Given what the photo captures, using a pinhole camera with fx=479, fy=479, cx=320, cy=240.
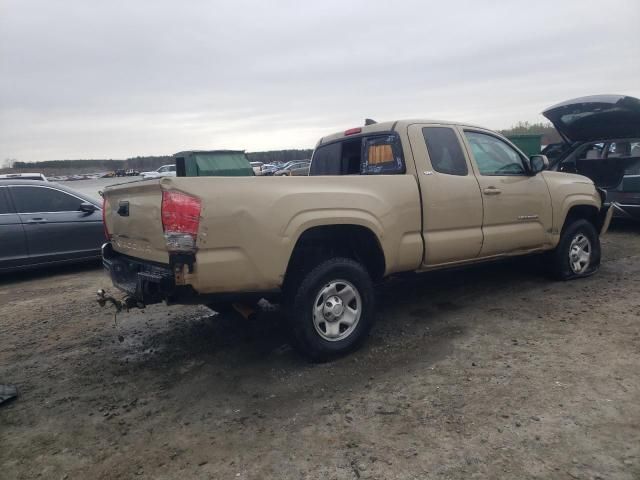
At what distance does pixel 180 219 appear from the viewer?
310 centimetres

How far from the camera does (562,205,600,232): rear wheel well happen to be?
5.70 m

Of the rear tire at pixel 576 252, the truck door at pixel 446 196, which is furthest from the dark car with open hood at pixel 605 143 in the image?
the truck door at pixel 446 196

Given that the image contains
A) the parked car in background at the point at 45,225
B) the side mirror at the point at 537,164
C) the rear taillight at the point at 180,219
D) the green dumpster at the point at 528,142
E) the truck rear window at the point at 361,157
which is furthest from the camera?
the green dumpster at the point at 528,142

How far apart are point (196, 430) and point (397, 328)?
2170 mm

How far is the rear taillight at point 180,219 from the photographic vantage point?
3.09 m

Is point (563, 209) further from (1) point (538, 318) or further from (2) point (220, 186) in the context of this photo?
(2) point (220, 186)

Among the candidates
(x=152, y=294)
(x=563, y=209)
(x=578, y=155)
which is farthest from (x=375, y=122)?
(x=578, y=155)

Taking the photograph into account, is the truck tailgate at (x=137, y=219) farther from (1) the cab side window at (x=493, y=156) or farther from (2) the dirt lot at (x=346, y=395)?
(1) the cab side window at (x=493, y=156)

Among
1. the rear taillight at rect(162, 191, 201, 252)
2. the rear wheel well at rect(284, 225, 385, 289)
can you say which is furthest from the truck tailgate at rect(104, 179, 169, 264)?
the rear wheel well at rect(284, 225, 385, 289)

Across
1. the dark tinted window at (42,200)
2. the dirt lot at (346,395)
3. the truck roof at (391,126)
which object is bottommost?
the dirt lot at (346,395)

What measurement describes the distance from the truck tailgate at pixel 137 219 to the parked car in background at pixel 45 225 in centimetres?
391

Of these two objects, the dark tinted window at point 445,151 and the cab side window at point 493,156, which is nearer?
the dark tinted window at point 445,151

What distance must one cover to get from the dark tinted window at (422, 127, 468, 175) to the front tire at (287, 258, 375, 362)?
1.37 m

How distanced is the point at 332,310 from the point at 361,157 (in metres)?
1.79
